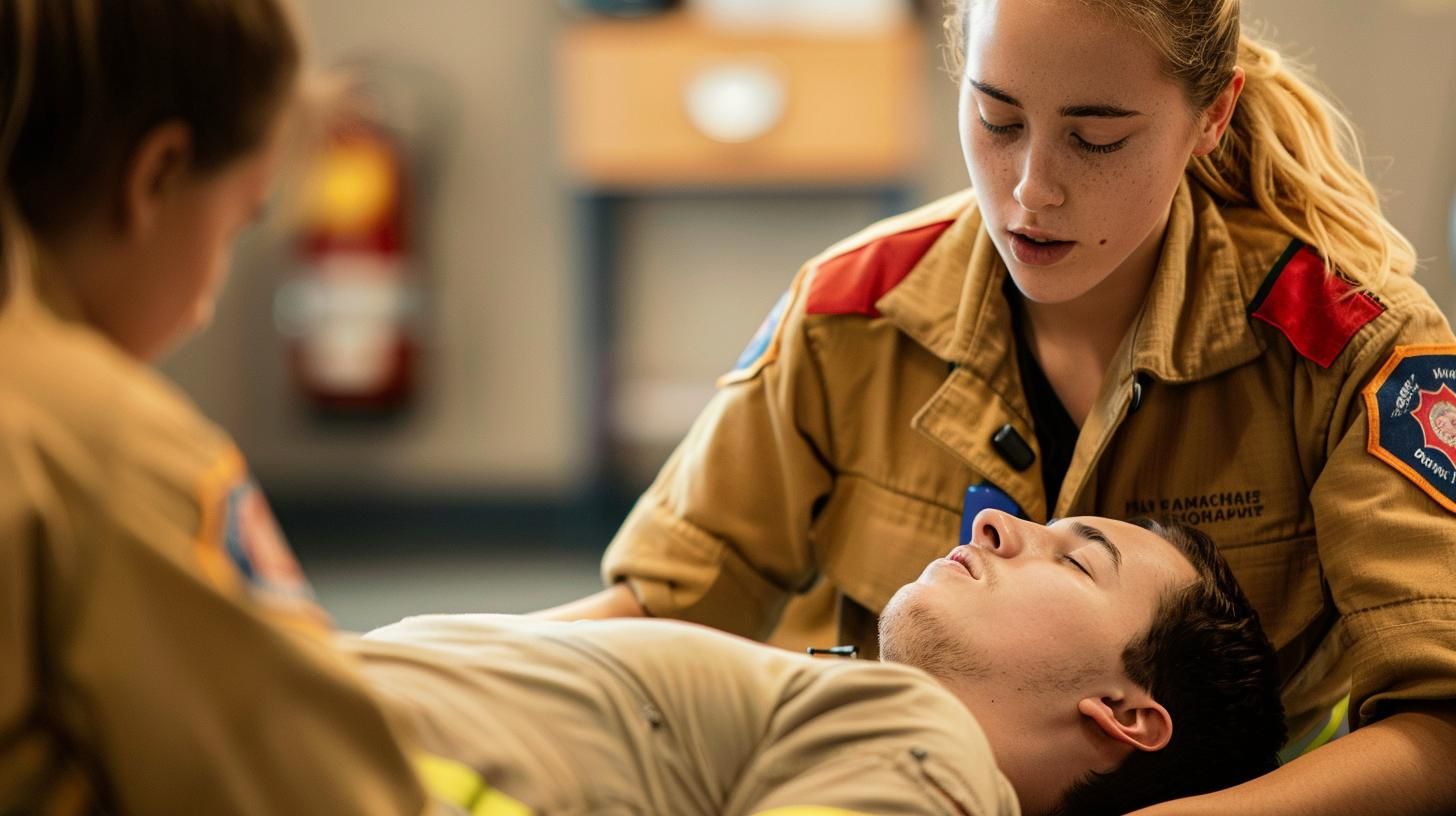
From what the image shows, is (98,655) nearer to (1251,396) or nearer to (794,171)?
(1251,396)

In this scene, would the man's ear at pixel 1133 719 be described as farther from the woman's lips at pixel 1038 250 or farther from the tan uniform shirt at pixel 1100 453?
the woman's lips at pixel 1038 250

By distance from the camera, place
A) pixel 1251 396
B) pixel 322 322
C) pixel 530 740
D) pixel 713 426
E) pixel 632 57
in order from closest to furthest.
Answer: pixel 530 740 → pixel 1251 396 → pixel 713 426 → pixel 632 57 → pixel 322 322

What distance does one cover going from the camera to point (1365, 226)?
1.69m

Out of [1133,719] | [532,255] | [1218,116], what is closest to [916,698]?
[1133,719]

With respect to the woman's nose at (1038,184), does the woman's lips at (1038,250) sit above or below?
below

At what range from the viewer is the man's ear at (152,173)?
92 centimetres

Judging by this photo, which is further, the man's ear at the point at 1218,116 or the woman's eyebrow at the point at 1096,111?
the man's ear at the point at 1218,116

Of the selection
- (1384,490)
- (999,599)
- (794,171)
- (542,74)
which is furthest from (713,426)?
(542,74)

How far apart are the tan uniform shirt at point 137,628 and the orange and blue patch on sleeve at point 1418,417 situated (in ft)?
3.51

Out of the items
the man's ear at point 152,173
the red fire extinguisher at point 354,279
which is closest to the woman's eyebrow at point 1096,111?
the man's ear at point 152,173

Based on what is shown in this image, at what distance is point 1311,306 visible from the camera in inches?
63.9

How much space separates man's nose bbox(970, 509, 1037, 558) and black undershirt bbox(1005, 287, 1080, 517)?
0.50ft

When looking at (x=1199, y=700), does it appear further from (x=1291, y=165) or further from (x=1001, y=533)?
(x=1291, y=165)

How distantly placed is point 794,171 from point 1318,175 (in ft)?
7.14
